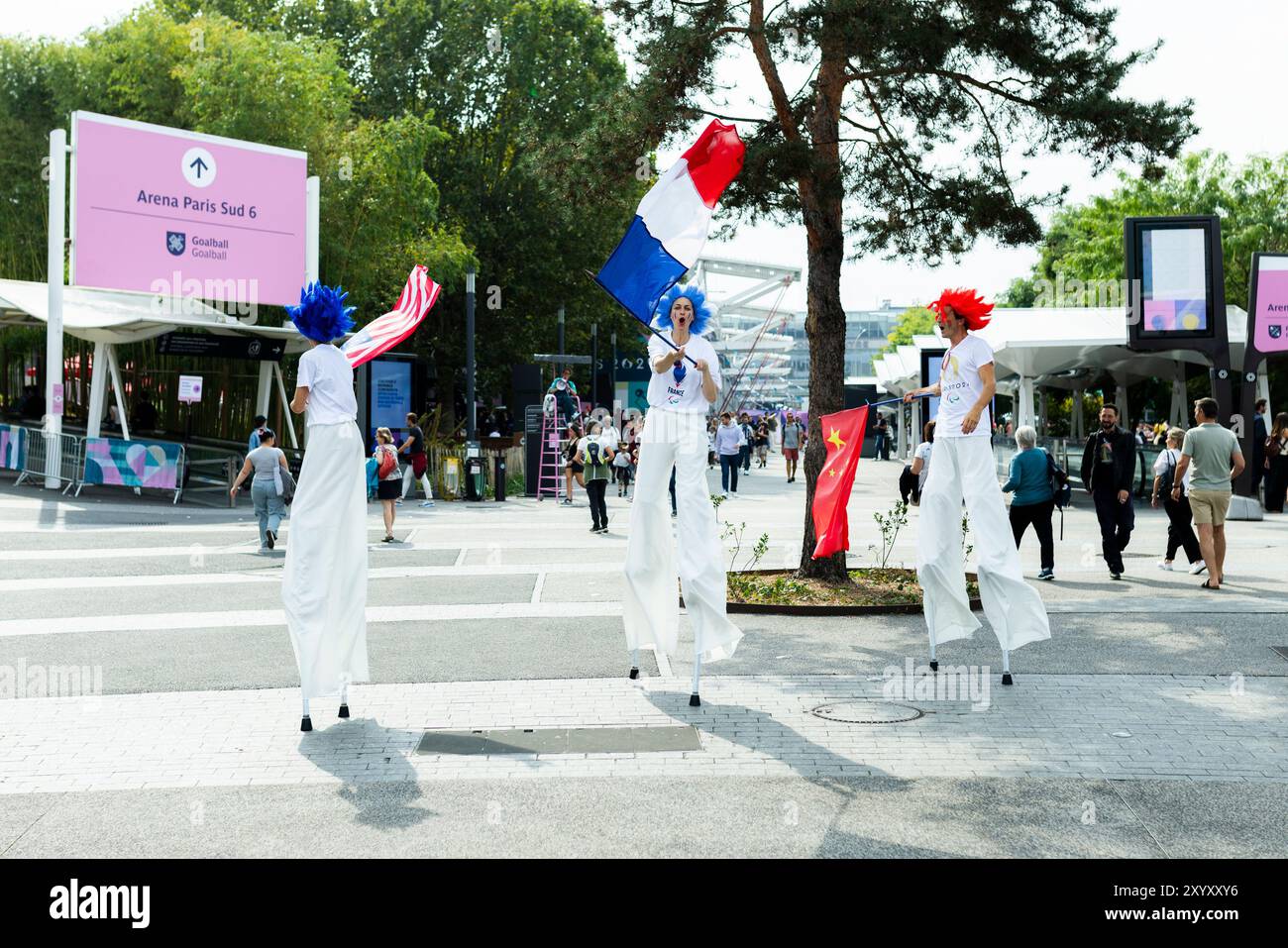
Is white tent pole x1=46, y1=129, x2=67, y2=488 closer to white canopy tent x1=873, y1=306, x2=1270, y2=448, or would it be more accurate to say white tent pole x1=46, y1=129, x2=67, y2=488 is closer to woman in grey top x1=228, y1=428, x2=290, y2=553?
woman in grey top x1=228, y1=428, x2=290, y2=553

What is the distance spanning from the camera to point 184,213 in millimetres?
24312

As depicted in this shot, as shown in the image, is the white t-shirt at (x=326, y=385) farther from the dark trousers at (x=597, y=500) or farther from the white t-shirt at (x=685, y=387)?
the dark trousers at (x=597, y=500)

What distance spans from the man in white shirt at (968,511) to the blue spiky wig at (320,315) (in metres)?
3.38

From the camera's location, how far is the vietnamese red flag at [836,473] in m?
9.48

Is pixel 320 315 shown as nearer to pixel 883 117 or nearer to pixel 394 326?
pixel 394 326

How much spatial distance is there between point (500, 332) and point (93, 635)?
32.5m

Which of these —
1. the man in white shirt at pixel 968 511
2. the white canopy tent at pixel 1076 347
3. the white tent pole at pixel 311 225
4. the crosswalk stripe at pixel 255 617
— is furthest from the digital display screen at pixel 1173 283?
the white tent pole at pixel 311 225

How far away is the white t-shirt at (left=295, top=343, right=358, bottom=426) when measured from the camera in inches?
253

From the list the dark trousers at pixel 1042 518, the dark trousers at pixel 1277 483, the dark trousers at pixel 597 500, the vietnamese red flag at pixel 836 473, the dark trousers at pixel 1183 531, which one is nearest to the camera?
the vietnamese red flag at pixel 836 473

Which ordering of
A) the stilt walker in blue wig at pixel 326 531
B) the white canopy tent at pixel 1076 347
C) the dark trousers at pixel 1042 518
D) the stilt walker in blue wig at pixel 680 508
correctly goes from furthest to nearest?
1. the white canopy tent at pixel 1076 347
2. the dark trousers at pixel 1042 518
3. the stilt walker in blue wig at pixel 680 508
4. the stilt walker in blue wig at pixel 326 531

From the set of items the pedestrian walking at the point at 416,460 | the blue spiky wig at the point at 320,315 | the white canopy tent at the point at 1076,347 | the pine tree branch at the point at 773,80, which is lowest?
the pedestrian walking at the point at 416,460

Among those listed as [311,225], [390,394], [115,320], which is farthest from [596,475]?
[390,394]

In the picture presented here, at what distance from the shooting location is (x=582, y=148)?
11688 mm

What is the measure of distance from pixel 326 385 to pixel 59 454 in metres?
18.1
